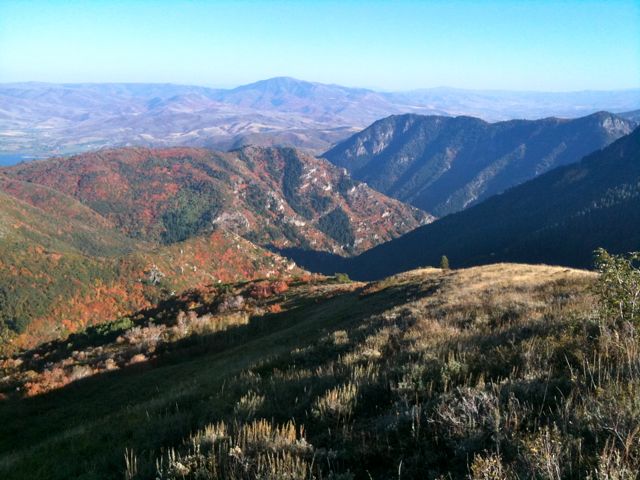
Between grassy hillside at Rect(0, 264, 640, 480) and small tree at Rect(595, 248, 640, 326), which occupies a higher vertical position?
small tree at Rect(595, 248, 640, 326)

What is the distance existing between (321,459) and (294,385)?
3290mm

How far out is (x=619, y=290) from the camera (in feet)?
27.8

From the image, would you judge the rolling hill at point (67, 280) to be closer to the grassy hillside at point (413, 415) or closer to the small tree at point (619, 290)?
the grassy hillside at point (413, 415)

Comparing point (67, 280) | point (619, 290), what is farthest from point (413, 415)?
point (67, 280)

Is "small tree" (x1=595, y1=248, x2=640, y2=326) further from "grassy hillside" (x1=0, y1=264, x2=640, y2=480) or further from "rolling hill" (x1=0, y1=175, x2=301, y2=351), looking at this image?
"rolling hill" (x1=0, y1=175, x2=301, y2=351)

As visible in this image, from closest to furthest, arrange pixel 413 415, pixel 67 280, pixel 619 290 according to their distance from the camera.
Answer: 1. pixel 413 415
2. pixel 619 290
3. pixel 67 280

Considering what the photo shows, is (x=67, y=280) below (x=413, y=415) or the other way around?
below

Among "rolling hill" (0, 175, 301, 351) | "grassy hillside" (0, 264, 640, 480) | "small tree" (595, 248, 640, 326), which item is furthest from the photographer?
"rolling hill" (0, 175, 301, 351)

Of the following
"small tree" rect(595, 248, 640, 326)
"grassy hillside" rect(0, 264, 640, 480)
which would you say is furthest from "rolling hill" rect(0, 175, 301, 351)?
"small tree" rect(595, 248, 640, 326)

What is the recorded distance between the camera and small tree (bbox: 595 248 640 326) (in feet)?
26.5

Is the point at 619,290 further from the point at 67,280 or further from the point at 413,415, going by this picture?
the point at 67,280

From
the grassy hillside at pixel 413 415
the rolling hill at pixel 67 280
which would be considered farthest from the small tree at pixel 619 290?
the rolling hill at pixel 67 280

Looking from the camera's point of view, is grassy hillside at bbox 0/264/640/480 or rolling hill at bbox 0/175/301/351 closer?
grassy hillside at bbox 0/264/640/480

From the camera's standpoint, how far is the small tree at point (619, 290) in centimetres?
809
